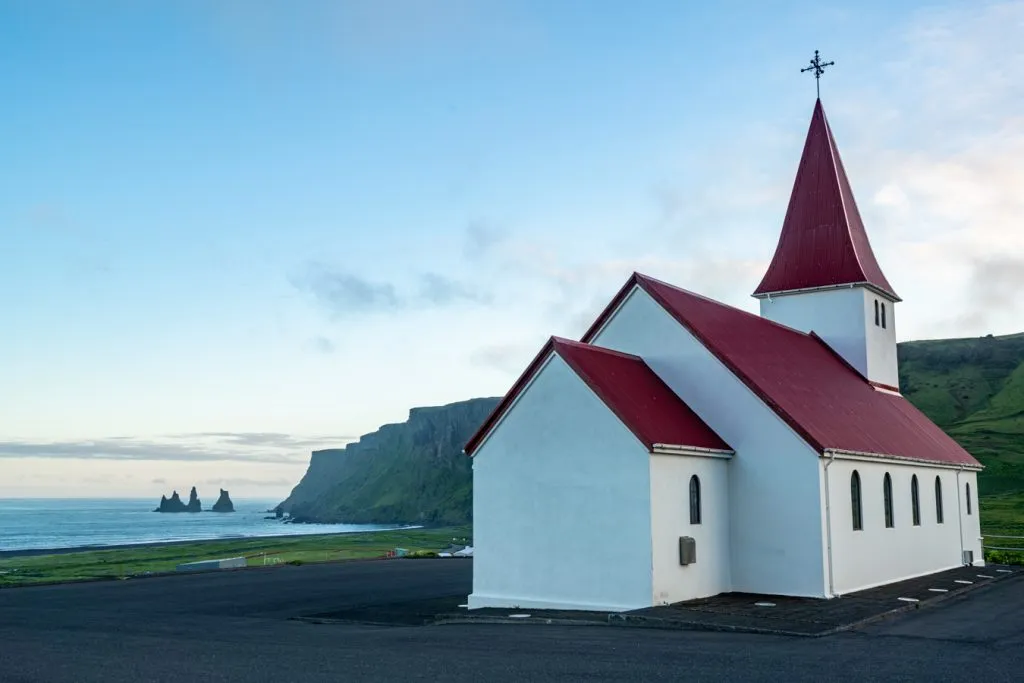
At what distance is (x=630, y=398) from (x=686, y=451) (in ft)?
5.62

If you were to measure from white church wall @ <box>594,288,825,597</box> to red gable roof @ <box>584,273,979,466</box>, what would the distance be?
0.39 m

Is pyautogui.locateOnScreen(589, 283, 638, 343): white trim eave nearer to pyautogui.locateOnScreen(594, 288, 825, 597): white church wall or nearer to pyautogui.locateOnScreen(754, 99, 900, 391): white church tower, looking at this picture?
pyautogui.locateOnScreen(594, 288, 825, 597): white church wall

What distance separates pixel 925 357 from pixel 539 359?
14765 cm

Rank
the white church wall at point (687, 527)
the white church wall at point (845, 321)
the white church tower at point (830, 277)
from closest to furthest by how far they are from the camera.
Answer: the white church wall at point (687, 527)
the white church wall at point (845, 321)
the white church tower at point (830, 277)

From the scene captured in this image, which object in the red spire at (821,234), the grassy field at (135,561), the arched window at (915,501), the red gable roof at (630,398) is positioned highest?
the red spire at (821,234)

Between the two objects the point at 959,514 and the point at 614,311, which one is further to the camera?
the point at 959,514

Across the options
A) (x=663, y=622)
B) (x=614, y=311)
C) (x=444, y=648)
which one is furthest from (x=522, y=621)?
(x=614, y=311)

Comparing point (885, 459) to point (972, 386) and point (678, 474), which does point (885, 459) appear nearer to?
point (678, 474)

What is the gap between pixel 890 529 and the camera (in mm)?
25750

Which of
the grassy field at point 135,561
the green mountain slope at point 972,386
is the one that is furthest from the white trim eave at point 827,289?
the green mountain slope at point 972,386

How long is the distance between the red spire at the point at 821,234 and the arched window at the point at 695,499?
42.6ft

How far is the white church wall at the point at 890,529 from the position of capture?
22.6m

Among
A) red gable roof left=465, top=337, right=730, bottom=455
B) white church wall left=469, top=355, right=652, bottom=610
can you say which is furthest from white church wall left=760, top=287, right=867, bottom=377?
white church wall left=469, top=355, right=652, bottom=610

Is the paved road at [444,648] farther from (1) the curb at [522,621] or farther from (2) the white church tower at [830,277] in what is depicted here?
(2) the white church tower at [830,277]
